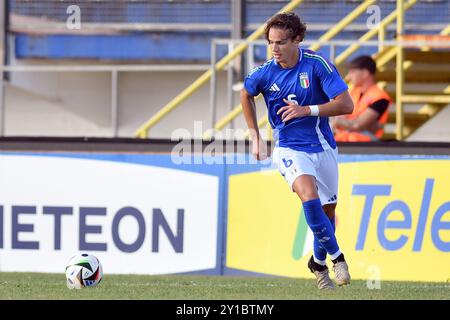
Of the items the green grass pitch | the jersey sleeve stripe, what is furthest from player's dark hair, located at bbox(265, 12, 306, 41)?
the green grass pitch

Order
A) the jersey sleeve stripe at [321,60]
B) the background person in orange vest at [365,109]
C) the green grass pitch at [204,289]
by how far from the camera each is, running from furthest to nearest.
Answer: the background person in orange vest at [365,109], the jersey sleeve stripe at [321,60], the green grass pitch at [204,289]

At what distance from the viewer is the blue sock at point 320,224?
9.01 m

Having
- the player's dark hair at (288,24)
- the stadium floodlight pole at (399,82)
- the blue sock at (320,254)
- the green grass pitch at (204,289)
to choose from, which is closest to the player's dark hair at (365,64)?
the stadium floodlight pole at (399,82)

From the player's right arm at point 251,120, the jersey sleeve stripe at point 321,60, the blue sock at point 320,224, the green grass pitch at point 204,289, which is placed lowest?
the green grass pitch at point 204,289

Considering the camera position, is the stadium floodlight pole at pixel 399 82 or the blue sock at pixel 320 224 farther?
the stadium floodlight pole at pixel 399 82

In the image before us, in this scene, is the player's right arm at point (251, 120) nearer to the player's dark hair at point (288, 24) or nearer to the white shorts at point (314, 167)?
the white shorts at point (314, 167)

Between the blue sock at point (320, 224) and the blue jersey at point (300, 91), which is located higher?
the blue jersey at point (300, 91)

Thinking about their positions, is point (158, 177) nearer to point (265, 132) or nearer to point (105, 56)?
point (265, 132)

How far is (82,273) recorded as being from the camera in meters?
9.27

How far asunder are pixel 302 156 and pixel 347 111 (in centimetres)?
52

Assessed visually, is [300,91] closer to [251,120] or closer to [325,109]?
[325,109]

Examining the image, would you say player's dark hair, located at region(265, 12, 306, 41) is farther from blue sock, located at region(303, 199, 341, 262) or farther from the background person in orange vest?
the background person in orange vest

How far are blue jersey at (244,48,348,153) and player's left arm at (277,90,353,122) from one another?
0.17 meters
